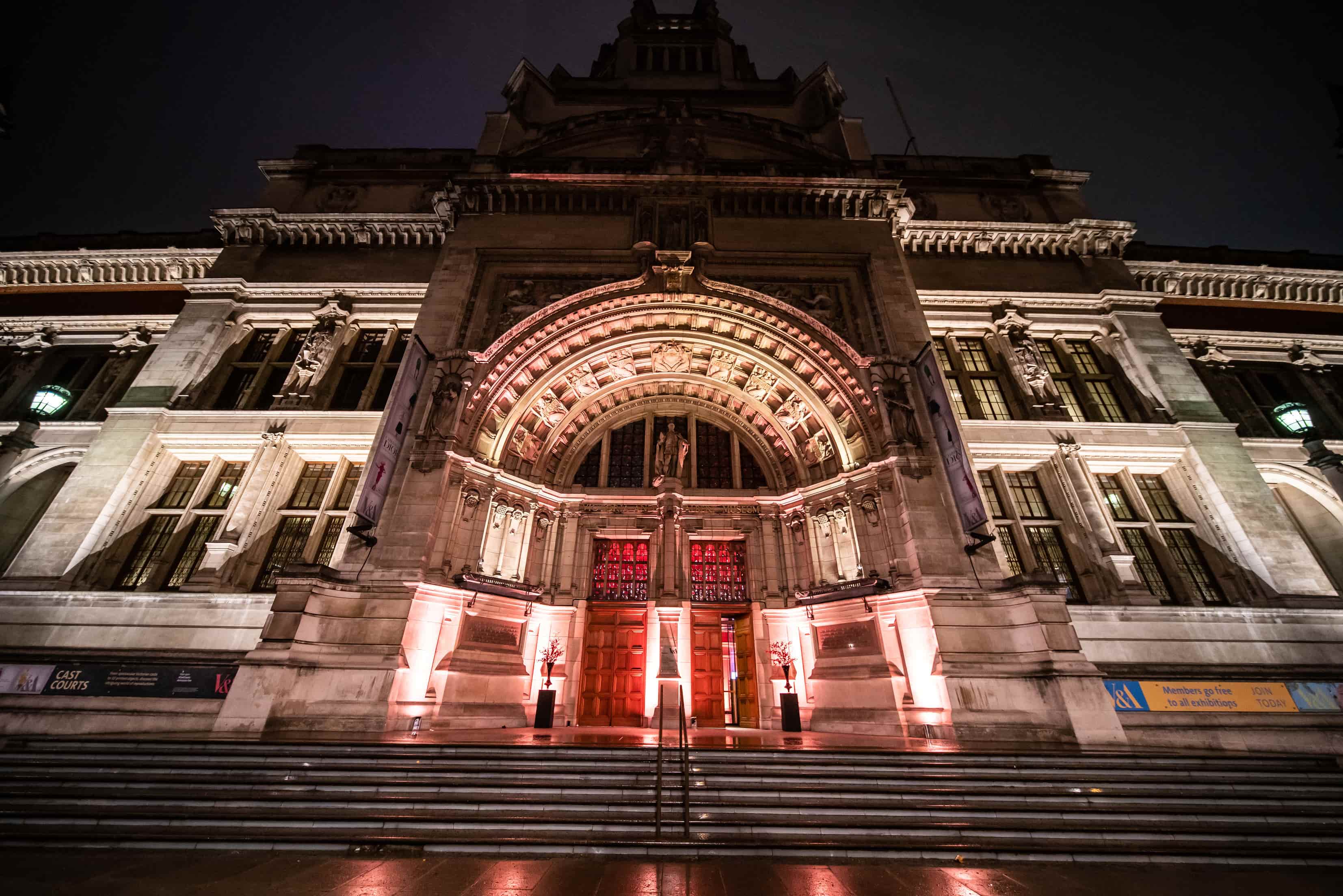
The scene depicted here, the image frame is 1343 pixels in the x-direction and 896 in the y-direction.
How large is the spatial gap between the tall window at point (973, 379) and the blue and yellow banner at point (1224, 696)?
7.21m

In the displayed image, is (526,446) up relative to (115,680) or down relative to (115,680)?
up

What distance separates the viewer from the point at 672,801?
5.67 metres

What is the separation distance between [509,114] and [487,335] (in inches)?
492

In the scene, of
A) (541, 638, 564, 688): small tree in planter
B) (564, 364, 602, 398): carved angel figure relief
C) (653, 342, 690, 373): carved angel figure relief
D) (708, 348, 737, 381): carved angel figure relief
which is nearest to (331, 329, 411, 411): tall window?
(564, 364, 602, 398): carved angel figure relief

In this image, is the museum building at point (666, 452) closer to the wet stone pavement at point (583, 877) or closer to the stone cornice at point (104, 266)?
the stone cornice at point (104, 266)

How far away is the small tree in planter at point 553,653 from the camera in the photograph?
1244cm

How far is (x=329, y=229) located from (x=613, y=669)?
18.1 m

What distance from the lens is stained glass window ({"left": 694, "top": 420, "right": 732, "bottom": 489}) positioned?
53.6ft

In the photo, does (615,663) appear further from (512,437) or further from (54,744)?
(54,744)

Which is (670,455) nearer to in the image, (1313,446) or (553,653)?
(553,653)

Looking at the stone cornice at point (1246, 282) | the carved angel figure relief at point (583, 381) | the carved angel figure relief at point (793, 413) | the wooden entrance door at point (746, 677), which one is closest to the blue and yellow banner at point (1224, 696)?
the wooden entrance door at point (746, 677)

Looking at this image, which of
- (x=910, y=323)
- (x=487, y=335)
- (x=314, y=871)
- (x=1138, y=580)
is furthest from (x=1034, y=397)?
(x=314, y=871)

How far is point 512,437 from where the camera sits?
14469mm

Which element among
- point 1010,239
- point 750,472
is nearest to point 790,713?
point 750,472
